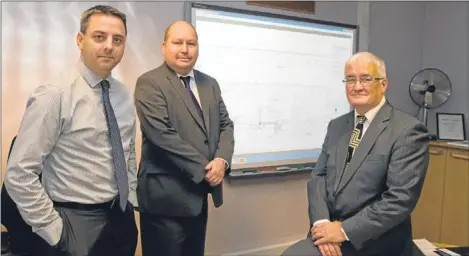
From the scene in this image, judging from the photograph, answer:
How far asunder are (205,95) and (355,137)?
754mm

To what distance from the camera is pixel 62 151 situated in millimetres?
1556

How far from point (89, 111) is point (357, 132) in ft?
3.82

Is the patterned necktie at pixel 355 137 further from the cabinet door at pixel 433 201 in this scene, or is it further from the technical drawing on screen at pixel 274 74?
the cabinet door at pixel 433 201

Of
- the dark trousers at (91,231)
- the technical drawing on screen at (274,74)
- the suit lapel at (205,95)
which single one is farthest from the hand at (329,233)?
the technical drawing on screen at (274,74)

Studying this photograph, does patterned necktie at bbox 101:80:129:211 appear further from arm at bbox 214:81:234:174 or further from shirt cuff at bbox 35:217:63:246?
arm at bbox 214:81:234:174

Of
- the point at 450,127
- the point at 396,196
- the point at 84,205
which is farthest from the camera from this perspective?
the point at 450,127

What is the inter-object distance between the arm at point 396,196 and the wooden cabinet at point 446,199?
1986mm

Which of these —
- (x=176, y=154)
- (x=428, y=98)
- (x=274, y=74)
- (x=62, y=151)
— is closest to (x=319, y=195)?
(x=176, y=154)

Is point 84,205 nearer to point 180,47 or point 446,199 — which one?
point 180,47

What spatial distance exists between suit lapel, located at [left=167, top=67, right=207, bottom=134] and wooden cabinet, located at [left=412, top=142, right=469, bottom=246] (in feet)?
8.06

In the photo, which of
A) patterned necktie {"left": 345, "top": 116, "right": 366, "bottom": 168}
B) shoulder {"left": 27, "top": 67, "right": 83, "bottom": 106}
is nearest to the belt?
shoulder {"left": 27, "top": 67, "right": 83, "bottom": 106}

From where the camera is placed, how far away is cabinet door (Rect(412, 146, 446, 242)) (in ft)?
12.4

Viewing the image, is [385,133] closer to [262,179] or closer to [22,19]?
[262,179]

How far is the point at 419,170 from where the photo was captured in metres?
1.86
